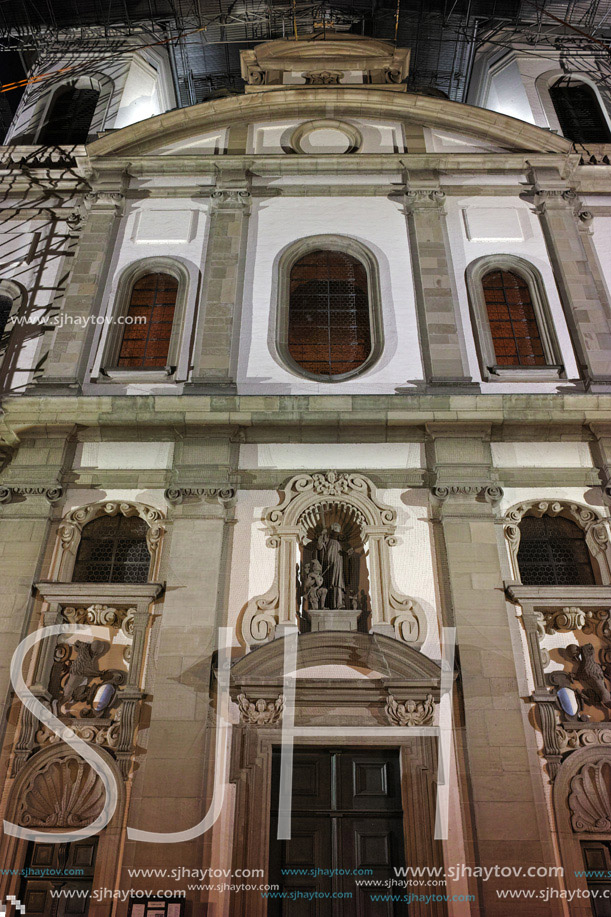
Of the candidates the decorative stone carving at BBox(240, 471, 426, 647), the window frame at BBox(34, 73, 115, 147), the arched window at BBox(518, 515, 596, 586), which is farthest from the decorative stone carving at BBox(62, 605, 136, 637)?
the window frame at BBox(34, 73, 115, 147)

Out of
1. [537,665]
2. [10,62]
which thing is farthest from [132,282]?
[10,62]

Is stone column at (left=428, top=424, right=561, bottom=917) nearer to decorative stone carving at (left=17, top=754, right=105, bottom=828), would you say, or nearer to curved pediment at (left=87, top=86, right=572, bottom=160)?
decorative stone carving at (left=17, top=754, right=105, bottom=828)

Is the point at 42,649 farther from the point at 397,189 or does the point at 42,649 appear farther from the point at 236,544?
the point at 397,189

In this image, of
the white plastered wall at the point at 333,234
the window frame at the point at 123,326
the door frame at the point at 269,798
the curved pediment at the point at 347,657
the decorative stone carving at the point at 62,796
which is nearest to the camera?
the door frame at the point at 269,798

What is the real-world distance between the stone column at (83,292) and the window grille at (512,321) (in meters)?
7.00

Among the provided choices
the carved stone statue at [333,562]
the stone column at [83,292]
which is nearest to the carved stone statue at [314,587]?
the carved stone statue at [333,562]

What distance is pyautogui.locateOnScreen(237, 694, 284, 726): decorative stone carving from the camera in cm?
970

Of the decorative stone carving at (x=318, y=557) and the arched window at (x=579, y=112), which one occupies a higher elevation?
the arched window at (x=579, y=112)

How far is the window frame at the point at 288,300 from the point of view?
13.1 metres

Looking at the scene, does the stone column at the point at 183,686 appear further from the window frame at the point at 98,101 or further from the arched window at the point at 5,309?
the window frame at the point at 98,101

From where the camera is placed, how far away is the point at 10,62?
23.9 metres

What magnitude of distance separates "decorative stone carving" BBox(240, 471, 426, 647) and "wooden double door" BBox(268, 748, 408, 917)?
1614 mm

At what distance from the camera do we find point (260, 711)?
9.74m

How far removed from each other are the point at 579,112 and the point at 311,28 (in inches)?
312
